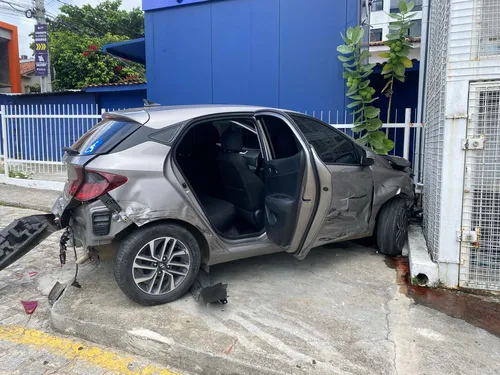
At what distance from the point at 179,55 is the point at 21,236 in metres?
6.65

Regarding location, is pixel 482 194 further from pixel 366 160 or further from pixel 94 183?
pixel 94 183

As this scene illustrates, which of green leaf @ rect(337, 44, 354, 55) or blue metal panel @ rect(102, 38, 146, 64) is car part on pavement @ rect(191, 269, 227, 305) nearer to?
green leaf @ rect(337, 44, 354, 55)

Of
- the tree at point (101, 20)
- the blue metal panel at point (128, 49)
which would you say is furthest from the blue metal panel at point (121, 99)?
the tree at point (101, 20)

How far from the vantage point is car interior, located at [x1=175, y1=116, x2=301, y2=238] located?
3910mm

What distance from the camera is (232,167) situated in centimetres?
405

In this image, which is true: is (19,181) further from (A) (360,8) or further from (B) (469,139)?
(B) (469,139)

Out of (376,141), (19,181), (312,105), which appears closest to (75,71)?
(19,181)

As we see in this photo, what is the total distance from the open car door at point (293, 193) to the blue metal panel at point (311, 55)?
4436mm

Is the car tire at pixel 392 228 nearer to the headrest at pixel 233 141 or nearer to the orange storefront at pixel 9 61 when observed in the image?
the headrest at pixel 233 141

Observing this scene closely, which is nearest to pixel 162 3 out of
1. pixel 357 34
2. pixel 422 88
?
pixel 357 34

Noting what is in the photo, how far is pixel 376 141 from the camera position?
6.79 m

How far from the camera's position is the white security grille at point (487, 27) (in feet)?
10.9

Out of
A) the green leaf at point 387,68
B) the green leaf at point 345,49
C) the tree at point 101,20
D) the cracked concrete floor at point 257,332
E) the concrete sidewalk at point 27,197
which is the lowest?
the cracked concrete floor at point 257,332

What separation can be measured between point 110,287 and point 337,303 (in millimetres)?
2038
